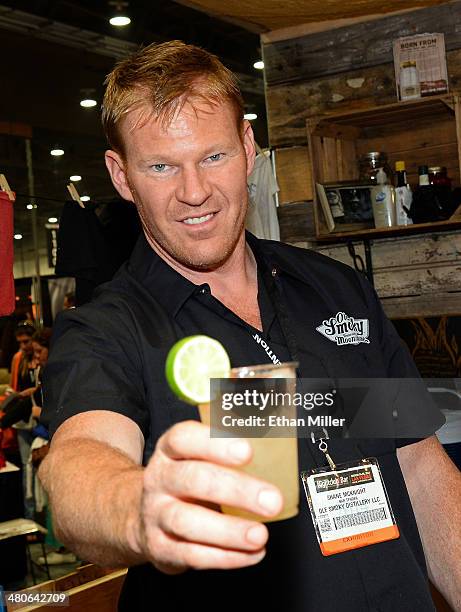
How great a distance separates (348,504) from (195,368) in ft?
2.73

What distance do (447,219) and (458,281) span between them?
35 cm

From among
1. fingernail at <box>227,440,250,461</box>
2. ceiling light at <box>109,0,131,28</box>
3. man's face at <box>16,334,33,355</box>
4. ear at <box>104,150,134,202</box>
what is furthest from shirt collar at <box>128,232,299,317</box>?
man's face at <box>16,334,33,355</box>

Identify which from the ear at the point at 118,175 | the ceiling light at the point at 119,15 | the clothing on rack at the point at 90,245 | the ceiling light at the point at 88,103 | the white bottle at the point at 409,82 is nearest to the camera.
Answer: the ear at the point at 118,175

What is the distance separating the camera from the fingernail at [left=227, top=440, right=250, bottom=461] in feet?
2.67

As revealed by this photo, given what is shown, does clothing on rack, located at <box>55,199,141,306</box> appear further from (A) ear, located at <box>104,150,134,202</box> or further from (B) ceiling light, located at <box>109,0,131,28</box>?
(B) ceiling light, located at <box>109,0,131,28</box>

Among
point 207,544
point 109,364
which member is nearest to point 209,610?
point 109,364

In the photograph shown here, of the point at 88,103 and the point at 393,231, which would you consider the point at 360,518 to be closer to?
the point at 393,231

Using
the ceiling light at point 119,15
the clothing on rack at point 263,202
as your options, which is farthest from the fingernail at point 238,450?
the ceiling light at point 119,15

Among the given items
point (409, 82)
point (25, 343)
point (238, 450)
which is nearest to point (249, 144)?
point (238, 450)

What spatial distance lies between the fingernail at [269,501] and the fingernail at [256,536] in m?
0.02

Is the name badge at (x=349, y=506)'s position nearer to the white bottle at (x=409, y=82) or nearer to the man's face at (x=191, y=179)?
the man's face at (x=191, y=179)

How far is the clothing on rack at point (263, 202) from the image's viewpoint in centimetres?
439

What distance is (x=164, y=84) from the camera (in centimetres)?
175

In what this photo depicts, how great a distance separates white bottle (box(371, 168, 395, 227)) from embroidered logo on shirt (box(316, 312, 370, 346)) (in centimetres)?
204
